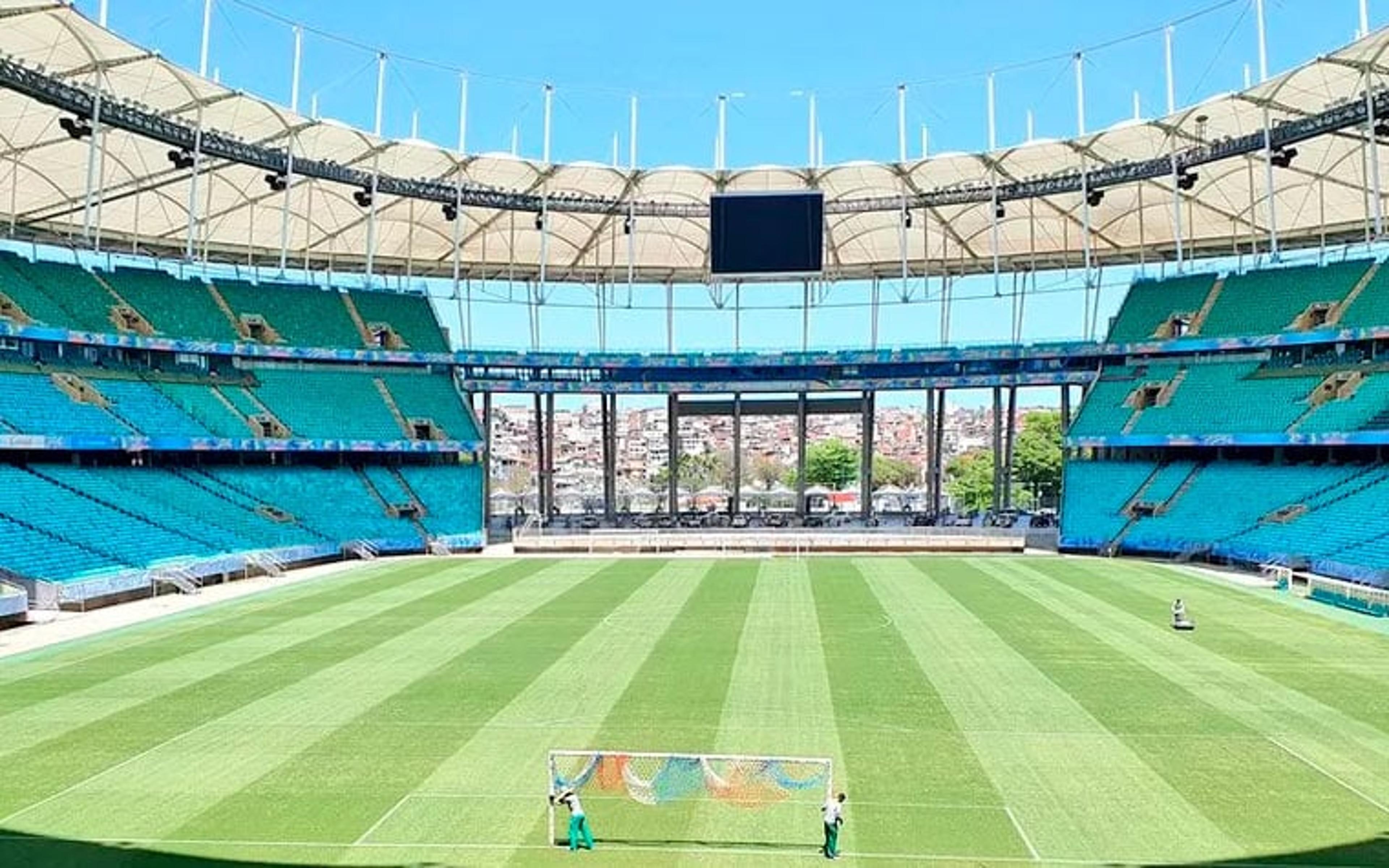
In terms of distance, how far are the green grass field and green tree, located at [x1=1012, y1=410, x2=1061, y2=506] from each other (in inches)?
2206

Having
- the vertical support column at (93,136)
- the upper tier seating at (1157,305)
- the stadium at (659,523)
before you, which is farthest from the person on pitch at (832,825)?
the upper tier seating at (1157,305)

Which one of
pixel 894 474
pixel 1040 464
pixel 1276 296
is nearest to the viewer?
pixel 1276 296

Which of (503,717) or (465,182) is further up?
(465,182)

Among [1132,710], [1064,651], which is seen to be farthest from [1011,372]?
[1132,710]

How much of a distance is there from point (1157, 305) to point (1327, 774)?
42.0m

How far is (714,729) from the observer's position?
670 inches

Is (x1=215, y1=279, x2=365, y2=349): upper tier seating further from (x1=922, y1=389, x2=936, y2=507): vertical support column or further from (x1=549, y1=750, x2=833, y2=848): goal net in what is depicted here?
(x1=549, y1=750, x2=833, y2=848): goal net

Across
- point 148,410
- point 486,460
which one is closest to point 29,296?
point 148,410

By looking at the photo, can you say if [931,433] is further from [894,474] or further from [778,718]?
[894,474]

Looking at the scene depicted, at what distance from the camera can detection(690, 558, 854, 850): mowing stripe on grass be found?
1315cm

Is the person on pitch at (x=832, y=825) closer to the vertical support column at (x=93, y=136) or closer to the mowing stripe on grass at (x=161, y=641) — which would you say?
the mowing stripe on grass at (x=161, y=641)

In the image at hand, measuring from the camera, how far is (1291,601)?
30.4 meters

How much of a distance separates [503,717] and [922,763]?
7306mm

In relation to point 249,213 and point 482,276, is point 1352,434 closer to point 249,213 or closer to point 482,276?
point 482,276
